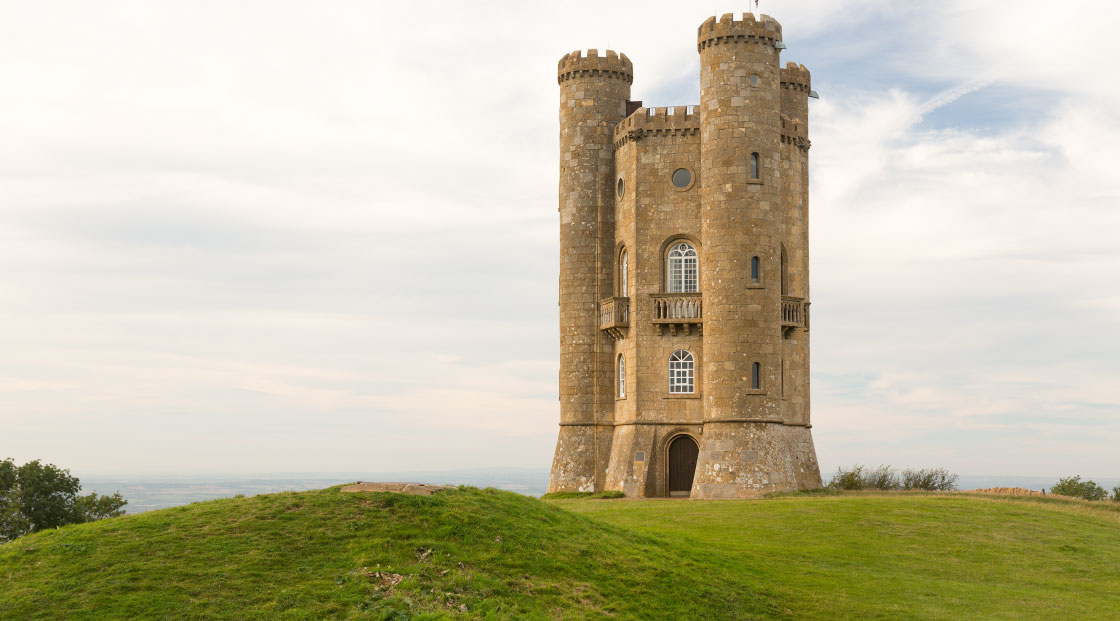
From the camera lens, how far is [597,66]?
53656mm

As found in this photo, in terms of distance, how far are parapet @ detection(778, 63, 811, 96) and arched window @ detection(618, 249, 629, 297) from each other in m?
11.1

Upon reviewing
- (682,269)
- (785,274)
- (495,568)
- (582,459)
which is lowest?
(495,568)

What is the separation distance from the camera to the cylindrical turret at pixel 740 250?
46.0 meters

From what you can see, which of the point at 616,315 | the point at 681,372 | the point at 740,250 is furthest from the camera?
the point at 616,315

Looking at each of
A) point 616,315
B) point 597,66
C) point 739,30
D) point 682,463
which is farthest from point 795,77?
point 682,463

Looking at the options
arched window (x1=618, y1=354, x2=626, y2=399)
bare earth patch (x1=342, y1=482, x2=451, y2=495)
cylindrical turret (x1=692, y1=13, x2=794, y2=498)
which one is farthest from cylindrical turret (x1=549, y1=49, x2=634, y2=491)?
bare earth patch (x1=342, y1=482, x2=451, y2=495)

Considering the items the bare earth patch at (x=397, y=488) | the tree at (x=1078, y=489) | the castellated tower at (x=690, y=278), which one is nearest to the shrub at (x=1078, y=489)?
the tree at (x=1078, y=489)

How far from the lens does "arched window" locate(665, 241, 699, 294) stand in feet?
163

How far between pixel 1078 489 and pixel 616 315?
25391mm

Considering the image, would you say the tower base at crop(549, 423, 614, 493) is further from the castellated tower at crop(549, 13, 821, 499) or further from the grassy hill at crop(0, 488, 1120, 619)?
the grassy hill at crop(0, 488, 1120, 619)

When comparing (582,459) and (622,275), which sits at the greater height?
(622,275)

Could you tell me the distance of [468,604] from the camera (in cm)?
2144

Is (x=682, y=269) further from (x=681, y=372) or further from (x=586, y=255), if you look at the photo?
(x=586, y=255)

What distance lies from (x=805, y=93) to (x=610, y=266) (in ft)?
41.0
